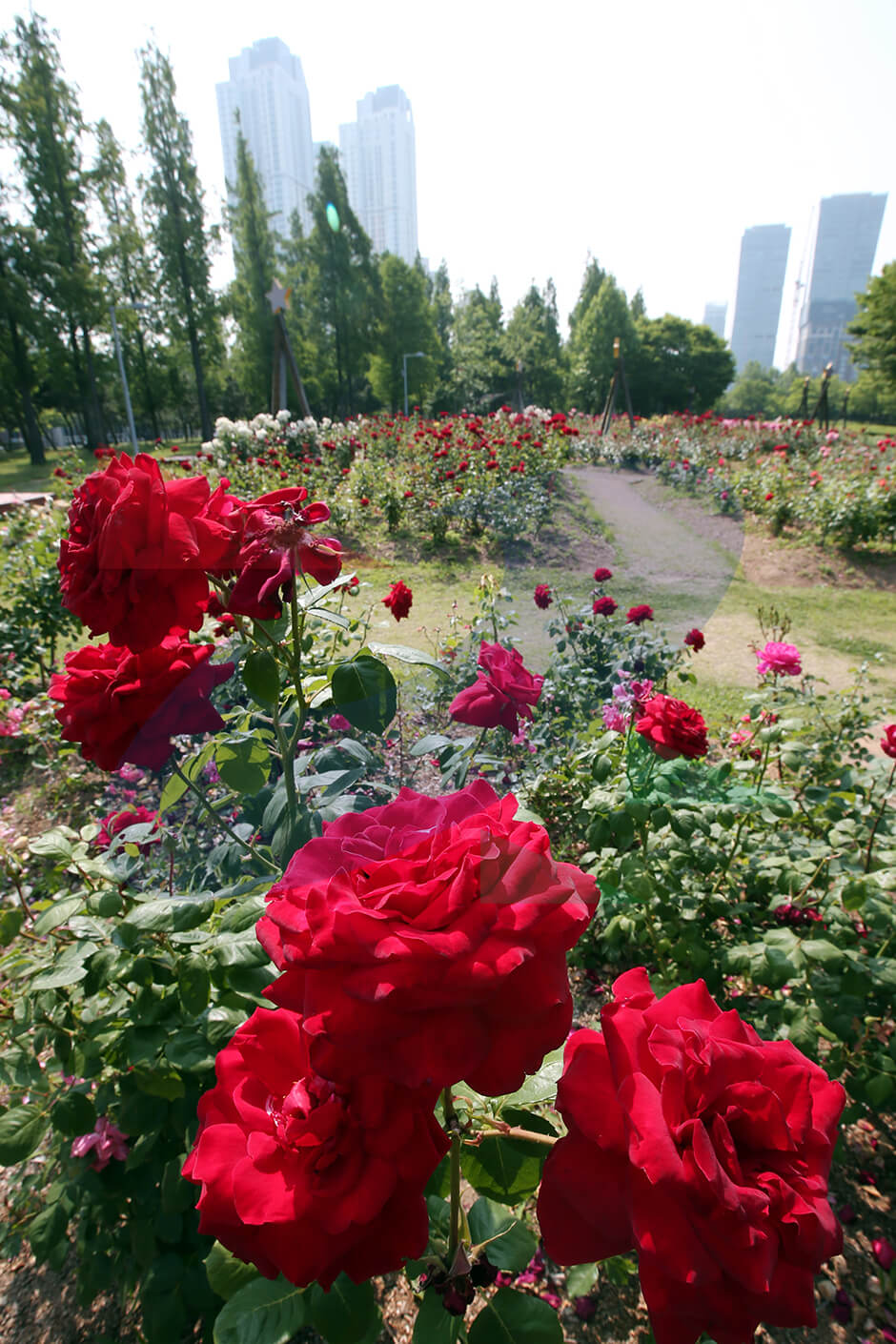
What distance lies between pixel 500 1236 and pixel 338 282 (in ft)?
112

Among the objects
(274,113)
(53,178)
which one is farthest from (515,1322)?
(274,113)

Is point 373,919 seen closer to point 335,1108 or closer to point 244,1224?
point 335,1108

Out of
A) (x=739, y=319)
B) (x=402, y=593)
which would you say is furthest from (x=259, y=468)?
(x=739, y=319)

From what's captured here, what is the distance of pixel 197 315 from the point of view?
25.9 meters

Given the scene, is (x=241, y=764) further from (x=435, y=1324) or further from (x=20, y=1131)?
(x=20, y=1131)

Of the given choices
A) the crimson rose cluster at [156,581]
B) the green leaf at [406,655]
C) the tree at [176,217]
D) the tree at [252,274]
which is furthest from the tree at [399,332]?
the crimson rose cluster at [156,581]

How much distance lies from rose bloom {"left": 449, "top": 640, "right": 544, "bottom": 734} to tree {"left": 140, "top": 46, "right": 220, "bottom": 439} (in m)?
25.8

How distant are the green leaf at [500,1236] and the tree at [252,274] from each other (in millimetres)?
29975

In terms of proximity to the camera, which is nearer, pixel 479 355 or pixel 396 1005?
pixel 396 1005

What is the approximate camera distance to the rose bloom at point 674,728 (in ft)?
4.87

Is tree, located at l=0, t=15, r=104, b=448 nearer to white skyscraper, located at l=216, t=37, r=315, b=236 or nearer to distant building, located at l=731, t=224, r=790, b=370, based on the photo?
white skyscraper, located at l=216, t=37, r=315, b=236

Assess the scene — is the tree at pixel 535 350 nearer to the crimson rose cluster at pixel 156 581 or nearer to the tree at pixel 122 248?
the tree at pixel 122 248

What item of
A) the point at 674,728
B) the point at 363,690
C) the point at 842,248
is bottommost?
the point at 674,728

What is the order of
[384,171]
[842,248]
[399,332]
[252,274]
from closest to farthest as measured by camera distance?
[252,274] → [399,332] → [384,171] → [842,248]
